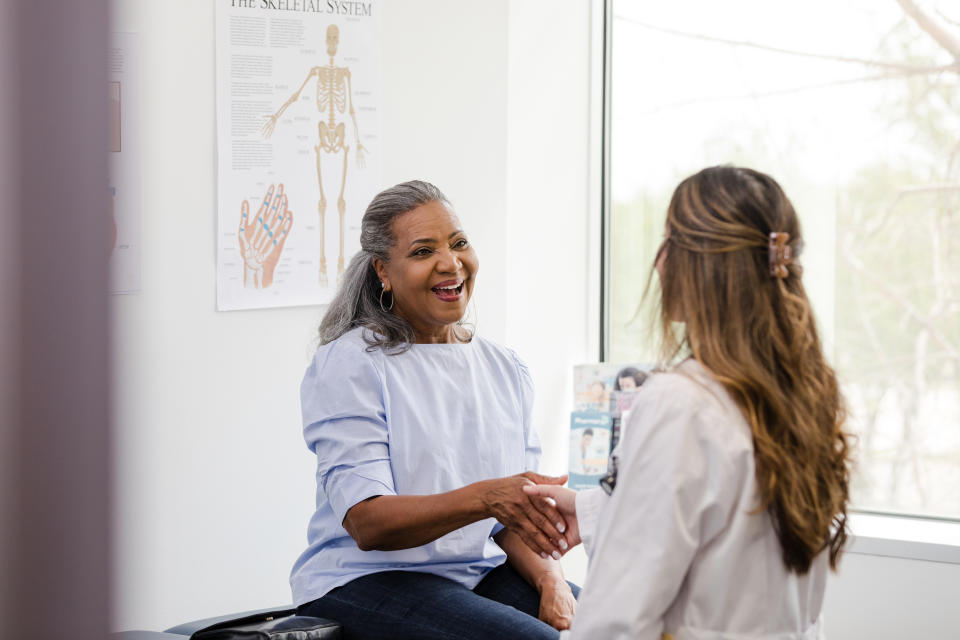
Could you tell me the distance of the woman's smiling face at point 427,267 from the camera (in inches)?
90.0

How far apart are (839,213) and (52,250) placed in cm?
370

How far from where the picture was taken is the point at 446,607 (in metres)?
2.02

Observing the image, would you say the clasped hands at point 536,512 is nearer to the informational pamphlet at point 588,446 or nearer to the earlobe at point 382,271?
the earlobe at point 382,271

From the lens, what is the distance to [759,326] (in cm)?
146

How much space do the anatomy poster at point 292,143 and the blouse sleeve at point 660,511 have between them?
5.73 feet

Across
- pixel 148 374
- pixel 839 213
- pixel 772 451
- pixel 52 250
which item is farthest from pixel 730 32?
pixel 52 250

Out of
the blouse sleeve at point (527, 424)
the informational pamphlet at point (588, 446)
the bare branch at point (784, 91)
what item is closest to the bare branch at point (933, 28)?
the bare branch at point (784, 91)

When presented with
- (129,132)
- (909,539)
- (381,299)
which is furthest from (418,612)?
(909,539)

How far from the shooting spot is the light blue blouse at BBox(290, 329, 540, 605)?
209 cm

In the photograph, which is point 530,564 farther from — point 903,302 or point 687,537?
point 903,302

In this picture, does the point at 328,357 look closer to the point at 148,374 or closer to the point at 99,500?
the point at 148,374

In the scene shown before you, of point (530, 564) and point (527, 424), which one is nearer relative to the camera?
point (530, 564)

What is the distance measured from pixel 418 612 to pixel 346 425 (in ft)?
1.33

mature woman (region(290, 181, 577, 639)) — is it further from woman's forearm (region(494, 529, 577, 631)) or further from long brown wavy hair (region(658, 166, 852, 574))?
long brown wavy hair (region(658, 166, 852, 574))
